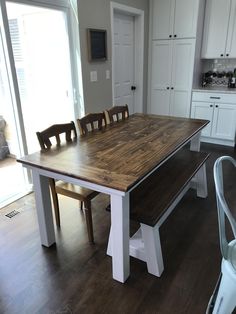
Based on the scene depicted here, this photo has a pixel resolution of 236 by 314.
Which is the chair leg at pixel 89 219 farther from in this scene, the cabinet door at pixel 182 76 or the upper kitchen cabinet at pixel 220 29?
the upper kitchen cabinet at pixel 220 29

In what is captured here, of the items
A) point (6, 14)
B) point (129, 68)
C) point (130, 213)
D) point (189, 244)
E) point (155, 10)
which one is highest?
point (155, 10)

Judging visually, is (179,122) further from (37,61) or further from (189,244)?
(37,61)

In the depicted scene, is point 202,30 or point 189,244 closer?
point 189,244

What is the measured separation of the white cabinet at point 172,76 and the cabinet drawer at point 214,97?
140 millimetres

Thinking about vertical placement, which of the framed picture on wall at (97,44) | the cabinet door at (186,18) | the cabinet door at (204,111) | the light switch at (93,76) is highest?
the cabinet door at (186,18)

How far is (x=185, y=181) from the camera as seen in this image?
7.09ft

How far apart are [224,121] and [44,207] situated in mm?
3395

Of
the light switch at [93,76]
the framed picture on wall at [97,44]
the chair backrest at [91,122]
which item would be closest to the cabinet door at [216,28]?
the framed picture on wall at [97,44]

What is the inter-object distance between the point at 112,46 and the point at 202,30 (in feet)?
5.42

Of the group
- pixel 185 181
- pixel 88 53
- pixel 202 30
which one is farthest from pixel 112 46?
pixel 185 181

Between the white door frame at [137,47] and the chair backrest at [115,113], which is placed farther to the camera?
the white door frame at [137,47]

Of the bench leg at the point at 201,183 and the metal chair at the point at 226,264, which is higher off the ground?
the metal chair at the point at 226,264

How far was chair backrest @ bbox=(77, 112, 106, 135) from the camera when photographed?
2.47 metres

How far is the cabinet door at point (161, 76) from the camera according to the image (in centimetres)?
451
